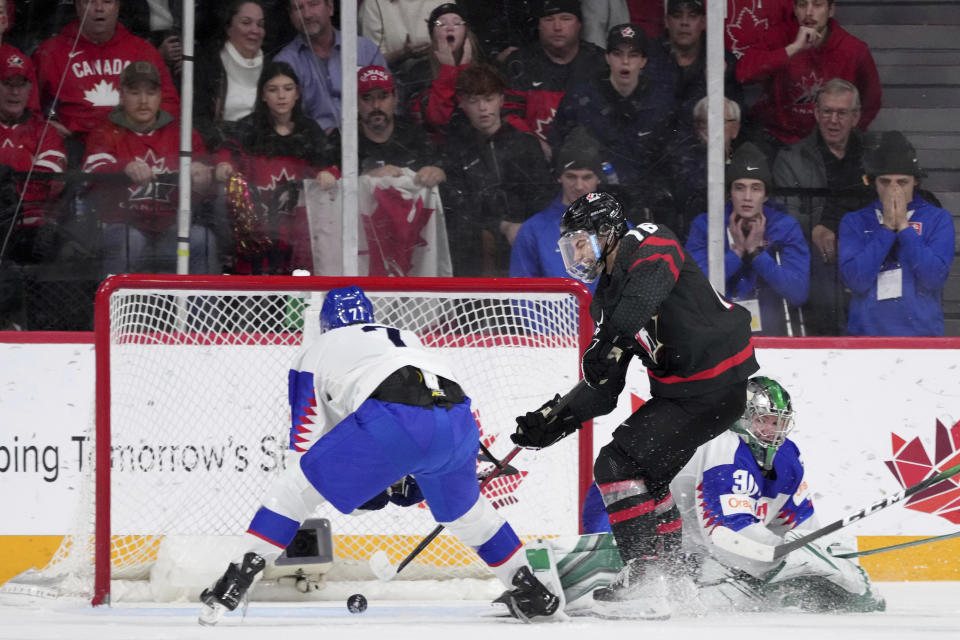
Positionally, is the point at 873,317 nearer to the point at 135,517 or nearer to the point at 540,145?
the point at 540,145

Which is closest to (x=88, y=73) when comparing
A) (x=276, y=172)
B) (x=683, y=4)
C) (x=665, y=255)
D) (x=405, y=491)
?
(x=276, y=172)

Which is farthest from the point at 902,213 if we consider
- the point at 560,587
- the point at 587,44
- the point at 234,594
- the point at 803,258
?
the point at 234,594

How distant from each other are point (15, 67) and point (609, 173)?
2382mm

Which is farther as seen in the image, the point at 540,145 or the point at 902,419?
the point at 540,145

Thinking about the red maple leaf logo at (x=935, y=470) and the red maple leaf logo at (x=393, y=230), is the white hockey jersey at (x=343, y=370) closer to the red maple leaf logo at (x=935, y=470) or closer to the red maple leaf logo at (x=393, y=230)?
the red maple leaf logo at (x=393, y=230)

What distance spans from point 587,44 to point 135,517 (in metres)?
2.53

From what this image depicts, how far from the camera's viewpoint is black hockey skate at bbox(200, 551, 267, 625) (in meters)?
2.93

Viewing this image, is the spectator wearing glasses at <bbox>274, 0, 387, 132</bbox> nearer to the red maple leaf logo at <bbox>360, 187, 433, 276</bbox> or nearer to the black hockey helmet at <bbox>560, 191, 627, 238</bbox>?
the red maple leaf logo at <bbox>360, 187, 433, 276</bbox>

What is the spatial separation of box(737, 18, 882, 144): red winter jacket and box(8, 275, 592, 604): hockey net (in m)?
1.40

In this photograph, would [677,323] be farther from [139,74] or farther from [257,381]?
[139,74]

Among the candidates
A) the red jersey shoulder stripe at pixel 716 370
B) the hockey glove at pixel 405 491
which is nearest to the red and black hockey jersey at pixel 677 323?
the red jersey shoulder stripe at pixel 716 370

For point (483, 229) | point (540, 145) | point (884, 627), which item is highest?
point (540, 145)

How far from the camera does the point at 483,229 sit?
460 centimetres

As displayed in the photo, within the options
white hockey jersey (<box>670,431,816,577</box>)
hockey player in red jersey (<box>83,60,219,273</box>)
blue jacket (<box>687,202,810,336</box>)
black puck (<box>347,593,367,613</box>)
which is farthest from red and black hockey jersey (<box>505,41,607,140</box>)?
black puck (<box>347,593,367,613</box>)
